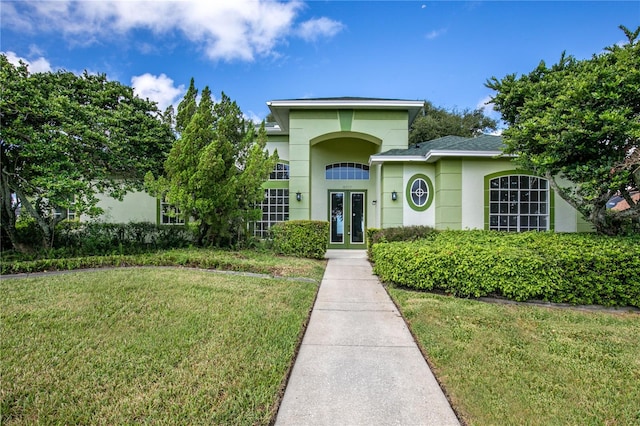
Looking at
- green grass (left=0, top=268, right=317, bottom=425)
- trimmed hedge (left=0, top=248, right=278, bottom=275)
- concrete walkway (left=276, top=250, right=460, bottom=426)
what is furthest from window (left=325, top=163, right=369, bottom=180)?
concrete walkway (left=276, top=250, right=460, bottom=426)

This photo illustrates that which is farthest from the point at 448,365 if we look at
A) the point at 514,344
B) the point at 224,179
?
the point at 224,179

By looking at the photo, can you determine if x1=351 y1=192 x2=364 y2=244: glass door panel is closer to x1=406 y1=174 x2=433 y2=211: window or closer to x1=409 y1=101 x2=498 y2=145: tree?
x1=406 y1=174 x2=433 y2=211: window

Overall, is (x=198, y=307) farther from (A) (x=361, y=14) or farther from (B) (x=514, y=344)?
(A) (x=361, y=14)

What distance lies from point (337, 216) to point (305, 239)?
416 cm

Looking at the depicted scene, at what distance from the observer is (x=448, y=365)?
3.41 metres

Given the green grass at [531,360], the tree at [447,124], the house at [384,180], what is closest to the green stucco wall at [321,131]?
the house at [384,180]

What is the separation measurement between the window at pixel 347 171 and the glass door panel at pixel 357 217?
0.78 m

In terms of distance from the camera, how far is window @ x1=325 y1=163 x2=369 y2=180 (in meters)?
14.2

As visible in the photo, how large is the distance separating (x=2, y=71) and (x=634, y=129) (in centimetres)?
1321

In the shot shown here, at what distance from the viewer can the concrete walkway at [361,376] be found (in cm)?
264

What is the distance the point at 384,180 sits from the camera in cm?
1144

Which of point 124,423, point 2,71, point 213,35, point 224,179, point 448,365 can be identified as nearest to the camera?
point 124,423

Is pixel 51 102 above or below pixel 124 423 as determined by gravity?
above

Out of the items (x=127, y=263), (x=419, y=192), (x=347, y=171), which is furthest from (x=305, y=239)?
(x=347, y=171)
